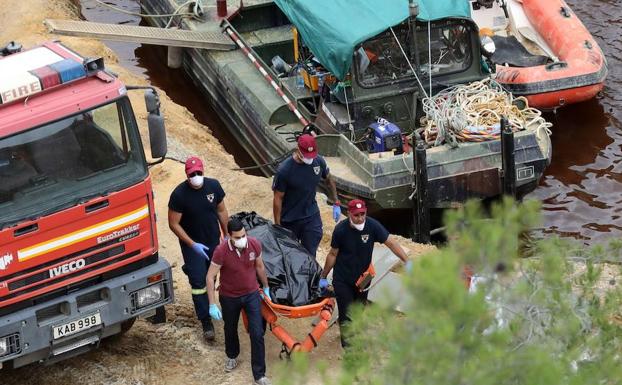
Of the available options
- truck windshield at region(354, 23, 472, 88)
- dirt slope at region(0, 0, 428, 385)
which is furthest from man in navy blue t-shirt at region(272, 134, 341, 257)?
truck windshield at region(354, 23, 472, 88)

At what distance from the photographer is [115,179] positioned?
7680mm

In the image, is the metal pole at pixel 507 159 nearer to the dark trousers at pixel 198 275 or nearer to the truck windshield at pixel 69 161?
the dark trousers at pixel 198 275

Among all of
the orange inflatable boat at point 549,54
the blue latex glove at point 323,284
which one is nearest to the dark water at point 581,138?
the orange inflatable boat at point 549,54

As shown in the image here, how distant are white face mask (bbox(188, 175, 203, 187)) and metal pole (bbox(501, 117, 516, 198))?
3.99m

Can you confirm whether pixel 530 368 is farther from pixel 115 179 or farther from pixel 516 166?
pixel 516 166

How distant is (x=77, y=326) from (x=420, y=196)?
4697 mm

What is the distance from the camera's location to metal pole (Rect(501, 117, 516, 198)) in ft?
36.4

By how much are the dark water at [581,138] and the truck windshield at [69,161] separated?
16.1ft

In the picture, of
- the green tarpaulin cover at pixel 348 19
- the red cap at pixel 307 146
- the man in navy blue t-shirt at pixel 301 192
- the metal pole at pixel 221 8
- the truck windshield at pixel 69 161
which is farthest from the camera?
the metal pole at pixel 221 8

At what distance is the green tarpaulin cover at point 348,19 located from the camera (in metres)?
11.7

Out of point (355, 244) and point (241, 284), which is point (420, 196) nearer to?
point (355, 244)

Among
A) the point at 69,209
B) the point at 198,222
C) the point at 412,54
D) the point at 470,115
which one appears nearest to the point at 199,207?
the point at 198,222

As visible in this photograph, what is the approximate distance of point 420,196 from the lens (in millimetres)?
11312

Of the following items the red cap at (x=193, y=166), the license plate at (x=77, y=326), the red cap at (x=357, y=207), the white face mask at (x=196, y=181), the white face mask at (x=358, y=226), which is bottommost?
the license plate at (x=77, y=326)
